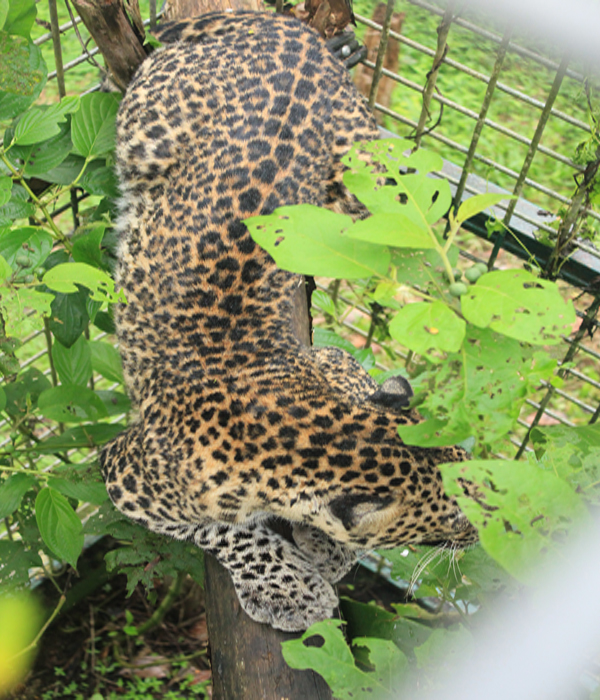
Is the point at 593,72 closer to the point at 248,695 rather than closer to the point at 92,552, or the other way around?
the point at 248,695

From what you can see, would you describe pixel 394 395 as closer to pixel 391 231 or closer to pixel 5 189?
pixel 391 231

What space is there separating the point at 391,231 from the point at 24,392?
230 cm

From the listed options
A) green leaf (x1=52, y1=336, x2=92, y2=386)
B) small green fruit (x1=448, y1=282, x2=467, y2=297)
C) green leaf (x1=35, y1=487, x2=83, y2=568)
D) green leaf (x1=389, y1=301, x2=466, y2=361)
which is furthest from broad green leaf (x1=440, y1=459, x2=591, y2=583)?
green leaf (x1=52, y1=336, x2=92, y2=386)

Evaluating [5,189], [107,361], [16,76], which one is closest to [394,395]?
[107,361]

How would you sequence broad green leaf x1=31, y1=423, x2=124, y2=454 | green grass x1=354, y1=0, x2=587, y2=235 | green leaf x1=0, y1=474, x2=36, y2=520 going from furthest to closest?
1. green grass x1=354, y1=0, x2=587, y2=235
2. broad green leaf x1=31, y1=423, x2=124, y2=454
3. green leaf x1=0, y1=474, x2=36, y2=520

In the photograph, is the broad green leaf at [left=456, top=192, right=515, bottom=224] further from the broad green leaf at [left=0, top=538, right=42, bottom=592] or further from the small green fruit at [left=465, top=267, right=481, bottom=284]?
the broad green leaf at [left=0, top=538, right=42, bottom=592]

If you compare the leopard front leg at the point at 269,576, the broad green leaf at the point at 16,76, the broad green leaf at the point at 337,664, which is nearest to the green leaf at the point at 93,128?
the broad green leaf at the point at 16,76

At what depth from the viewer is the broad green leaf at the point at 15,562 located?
342 cm

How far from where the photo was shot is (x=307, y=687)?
2.50 metres

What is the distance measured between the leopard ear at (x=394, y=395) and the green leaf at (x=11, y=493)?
5.28 feet

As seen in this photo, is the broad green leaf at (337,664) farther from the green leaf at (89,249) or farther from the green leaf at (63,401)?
the green leaf at (89,249)

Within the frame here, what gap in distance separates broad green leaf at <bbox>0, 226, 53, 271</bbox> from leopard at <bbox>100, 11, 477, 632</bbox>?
0.59m

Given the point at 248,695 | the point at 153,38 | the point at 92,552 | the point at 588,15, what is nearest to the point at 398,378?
the point at 248,695

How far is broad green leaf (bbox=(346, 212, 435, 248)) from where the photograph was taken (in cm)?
165
